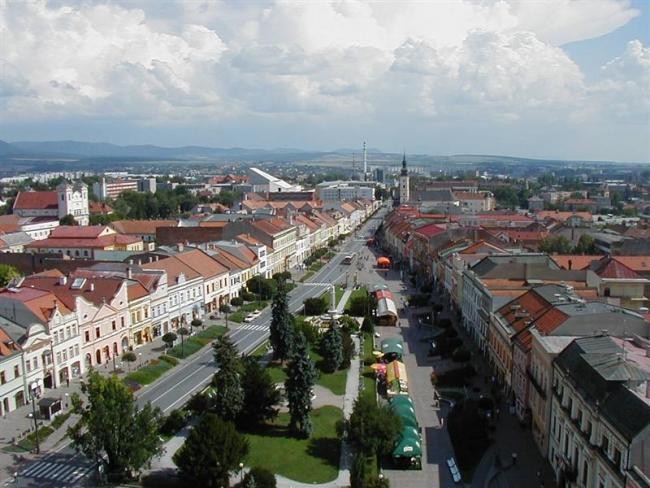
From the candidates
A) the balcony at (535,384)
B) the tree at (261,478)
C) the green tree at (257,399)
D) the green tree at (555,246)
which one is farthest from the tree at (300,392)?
the green tree at (555,246)

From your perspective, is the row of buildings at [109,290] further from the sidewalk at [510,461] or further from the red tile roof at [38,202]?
the red tile roof at [38,202]

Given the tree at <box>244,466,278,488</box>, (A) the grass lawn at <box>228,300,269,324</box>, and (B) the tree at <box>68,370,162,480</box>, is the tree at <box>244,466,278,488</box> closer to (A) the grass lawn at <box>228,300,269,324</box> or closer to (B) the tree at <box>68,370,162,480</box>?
(B) the tree at <box>68,370,162,480</box>

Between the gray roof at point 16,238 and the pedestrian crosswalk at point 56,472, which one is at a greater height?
the gray roof at point 16,238

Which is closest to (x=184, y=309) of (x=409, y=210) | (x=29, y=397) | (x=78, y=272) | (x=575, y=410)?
(x=78, y=272)

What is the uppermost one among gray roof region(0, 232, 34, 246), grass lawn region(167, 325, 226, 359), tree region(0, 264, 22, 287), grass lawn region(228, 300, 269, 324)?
tree region(0, 264, 22, 287)

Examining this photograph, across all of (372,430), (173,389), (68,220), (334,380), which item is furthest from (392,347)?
(68,220)

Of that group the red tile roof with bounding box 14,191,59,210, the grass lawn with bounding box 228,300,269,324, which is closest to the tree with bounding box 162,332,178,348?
the grass lawn with bounding box 228,300,269,324
